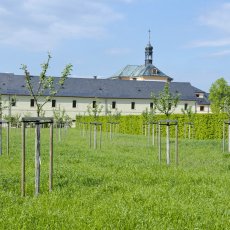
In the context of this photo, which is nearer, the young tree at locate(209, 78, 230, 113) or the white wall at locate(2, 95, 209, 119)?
the white wall at locate(2, 95, 209, 119)

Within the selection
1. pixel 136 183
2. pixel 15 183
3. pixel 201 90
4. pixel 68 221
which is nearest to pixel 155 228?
pixel 68 221

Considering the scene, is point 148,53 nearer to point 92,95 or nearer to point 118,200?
point 92,95

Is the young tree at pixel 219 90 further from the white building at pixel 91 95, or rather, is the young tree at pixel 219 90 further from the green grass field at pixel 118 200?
the green grass field at pixel 118 200

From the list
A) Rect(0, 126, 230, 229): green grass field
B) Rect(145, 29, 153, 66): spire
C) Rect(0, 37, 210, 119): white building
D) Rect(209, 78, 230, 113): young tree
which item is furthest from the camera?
Rect(145, 29, 153, 66): spire

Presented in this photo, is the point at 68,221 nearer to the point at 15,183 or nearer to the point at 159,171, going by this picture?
the point at 15,183

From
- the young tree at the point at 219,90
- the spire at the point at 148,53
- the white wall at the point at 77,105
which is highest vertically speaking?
the spire at the point at 148,53

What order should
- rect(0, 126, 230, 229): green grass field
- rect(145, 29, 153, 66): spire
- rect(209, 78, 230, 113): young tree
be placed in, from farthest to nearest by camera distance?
rect(145, 29, 153, 66): spire < rect(209, 78, 230, 113): young tree < rect(0, 126, 230, 229): green grass field

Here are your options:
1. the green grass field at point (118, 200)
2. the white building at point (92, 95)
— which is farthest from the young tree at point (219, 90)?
the green grass field at point (118, 200)

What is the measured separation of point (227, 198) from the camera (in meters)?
8.63

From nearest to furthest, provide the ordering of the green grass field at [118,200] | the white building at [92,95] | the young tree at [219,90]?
the green grass field at [118,200]
the white building at [92,95]
the young tree at [219,90]

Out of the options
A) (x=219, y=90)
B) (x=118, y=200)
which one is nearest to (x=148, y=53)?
(x=219, y=90)

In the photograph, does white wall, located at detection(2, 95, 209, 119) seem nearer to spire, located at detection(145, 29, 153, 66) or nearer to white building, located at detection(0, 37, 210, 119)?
white building, located at detection(0, 37, 210, 119)

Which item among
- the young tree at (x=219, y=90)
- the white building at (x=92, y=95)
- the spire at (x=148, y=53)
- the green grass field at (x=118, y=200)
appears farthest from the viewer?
the spire at (x=148, y=53)

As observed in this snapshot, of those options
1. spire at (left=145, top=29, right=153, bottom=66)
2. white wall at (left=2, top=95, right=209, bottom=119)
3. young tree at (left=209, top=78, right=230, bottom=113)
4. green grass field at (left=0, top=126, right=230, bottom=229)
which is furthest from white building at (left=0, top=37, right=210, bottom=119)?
green grass field at (left=0, top=126, right=230, bottom=229)
